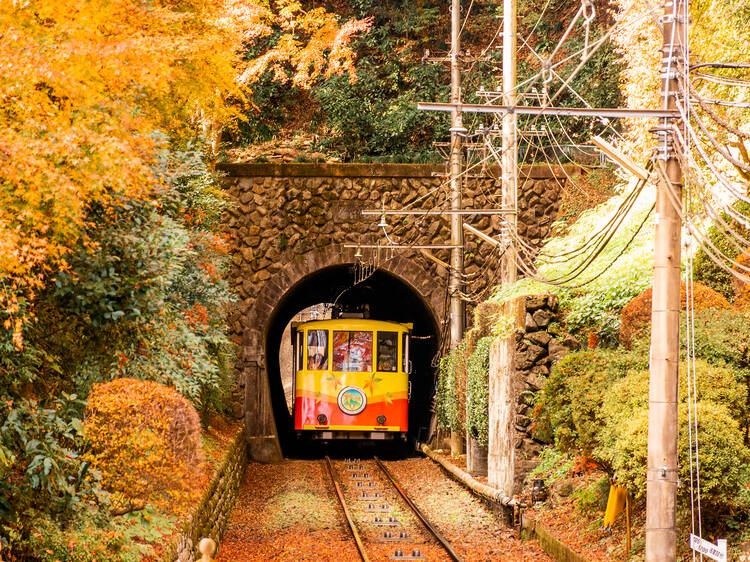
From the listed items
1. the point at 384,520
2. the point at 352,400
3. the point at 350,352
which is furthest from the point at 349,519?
the point at 350,352

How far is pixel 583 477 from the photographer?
11328 millimetres

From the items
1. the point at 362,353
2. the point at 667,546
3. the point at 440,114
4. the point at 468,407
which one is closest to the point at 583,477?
the point at 468,407

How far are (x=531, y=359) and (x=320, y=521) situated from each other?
3850 millimetres

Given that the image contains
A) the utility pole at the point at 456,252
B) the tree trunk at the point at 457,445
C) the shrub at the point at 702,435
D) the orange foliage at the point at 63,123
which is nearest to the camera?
the orange foliage at the point at 63,123

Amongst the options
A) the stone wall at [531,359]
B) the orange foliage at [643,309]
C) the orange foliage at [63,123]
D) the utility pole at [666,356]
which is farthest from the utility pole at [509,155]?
the utility pole at [666,356]

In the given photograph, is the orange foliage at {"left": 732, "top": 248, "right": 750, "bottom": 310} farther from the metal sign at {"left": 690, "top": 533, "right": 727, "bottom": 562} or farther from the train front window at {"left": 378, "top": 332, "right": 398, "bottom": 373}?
the train front window at {"left": 378, "top": 332, "right": 398, "bottom": 373}

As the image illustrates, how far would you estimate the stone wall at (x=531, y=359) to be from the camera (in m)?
11.9

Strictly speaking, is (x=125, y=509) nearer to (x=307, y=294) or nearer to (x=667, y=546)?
(x=667, y=546)

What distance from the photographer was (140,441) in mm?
7125

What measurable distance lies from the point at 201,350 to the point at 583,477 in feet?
16.1

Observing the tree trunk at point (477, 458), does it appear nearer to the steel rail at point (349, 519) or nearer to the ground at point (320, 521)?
the ground at point (320, 521)

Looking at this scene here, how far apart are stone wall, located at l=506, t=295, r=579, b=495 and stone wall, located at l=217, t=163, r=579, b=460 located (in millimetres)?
6751

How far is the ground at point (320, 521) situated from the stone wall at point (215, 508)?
0.87 ft

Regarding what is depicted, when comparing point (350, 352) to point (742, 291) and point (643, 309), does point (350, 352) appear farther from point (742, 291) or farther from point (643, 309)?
point (643, 309)
